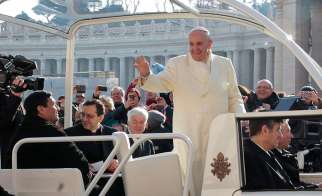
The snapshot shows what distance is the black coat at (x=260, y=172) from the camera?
5.29 metres

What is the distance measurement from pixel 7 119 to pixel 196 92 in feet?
5.79

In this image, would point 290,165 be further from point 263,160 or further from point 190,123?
point 190,123

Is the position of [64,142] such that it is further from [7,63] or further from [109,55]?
[109,55]

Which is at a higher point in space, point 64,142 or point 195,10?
point 195,10

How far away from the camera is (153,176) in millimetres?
5906

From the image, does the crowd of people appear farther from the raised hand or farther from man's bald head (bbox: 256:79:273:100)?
man's bald head (bbox: 256:79:273:100)

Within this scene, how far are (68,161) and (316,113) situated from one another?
202 cm

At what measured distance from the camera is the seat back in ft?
19.3

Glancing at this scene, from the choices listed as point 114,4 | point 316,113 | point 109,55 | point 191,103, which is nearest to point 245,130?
point 316,113

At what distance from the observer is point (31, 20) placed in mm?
8062

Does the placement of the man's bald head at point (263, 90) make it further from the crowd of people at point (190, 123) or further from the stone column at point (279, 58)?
the stone column at point (279, 58)

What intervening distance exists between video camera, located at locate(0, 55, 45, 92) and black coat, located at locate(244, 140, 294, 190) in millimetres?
2061

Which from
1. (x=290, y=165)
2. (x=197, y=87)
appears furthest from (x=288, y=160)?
(x=197, y=87)

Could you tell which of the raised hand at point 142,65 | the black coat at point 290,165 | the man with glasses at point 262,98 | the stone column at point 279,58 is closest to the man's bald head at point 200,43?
the raised hand at point 142,65
